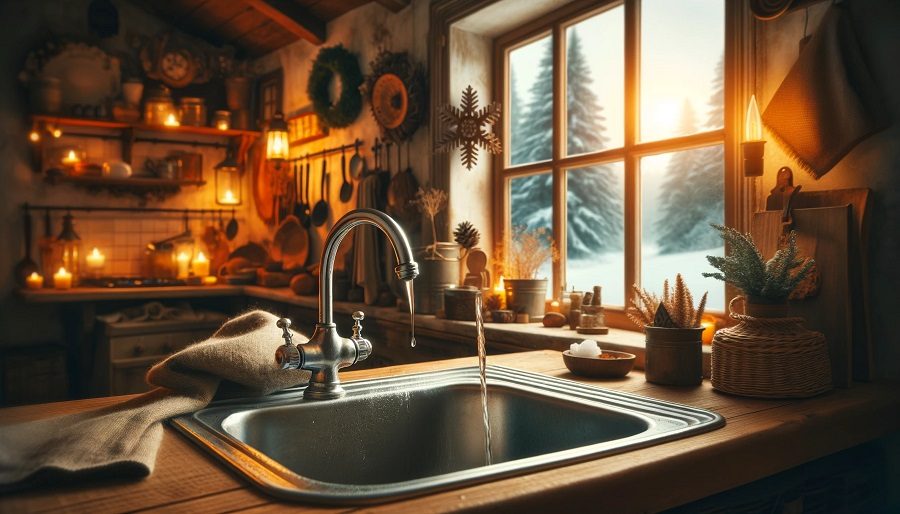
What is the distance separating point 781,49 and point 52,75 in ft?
15.1

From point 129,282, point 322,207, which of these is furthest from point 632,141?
point 129,282

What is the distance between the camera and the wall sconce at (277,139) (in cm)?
459

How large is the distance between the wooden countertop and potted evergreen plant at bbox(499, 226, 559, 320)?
1251 millimetres

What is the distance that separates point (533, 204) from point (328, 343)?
191 centimetres

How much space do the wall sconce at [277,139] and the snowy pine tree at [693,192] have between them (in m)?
2.79

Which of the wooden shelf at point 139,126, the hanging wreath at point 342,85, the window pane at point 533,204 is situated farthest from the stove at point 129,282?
the window pane at point 533,204

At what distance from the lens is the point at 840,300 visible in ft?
5.49

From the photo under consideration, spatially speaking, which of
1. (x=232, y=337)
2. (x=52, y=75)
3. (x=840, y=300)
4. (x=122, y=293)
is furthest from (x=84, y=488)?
(x=52, y=75)

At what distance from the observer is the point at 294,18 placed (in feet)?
14.0

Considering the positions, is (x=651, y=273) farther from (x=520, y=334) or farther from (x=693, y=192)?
(x=520, y=334)

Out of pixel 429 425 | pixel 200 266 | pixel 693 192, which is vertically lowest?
pixel 429 425

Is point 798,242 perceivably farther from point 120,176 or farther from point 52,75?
point 52,75

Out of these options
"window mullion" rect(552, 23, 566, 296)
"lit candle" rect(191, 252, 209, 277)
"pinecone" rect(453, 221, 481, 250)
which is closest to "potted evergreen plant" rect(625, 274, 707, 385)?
"window mullion" rect(552, 23, 566, 296)

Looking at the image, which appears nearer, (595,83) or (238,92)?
(595,83)
